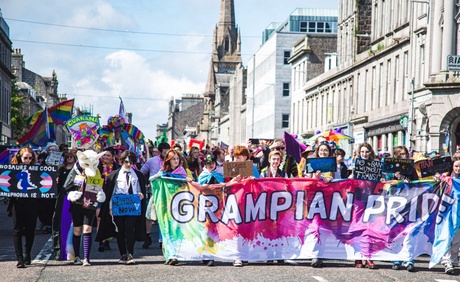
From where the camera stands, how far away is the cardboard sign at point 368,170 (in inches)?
562

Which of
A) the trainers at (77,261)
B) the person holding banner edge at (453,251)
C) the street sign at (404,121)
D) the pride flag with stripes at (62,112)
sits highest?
the street sign at (404,121)

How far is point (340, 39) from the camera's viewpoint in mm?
67625

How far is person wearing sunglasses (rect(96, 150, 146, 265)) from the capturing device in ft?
46.8

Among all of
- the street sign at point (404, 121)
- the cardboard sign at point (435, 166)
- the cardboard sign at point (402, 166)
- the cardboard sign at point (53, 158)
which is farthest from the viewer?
the street sign at point (404, 121)

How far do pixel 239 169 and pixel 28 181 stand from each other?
10.1 ft

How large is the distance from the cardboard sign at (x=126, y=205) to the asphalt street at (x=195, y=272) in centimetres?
72

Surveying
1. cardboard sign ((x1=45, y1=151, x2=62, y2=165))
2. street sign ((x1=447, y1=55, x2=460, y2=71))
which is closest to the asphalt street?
cardboard sign ((x1=45, y1=151, x2=62, y2=165))

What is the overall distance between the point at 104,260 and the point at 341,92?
167 ft

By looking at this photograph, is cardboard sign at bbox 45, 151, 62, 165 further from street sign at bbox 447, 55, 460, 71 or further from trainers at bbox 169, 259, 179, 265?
street sign at bbox 447, 55, 460, 71

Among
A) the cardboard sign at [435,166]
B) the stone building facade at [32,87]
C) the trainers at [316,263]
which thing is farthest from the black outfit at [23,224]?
the stone building facade at [32,87]

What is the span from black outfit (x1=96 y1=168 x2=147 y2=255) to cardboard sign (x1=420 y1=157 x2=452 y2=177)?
14.2ft

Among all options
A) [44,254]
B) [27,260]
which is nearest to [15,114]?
[44,254]

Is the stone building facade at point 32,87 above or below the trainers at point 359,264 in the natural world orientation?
above

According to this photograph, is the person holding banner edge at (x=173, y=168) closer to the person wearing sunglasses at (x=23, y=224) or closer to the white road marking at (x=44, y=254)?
the person wearing sunglasses at (x=23, y=224)
